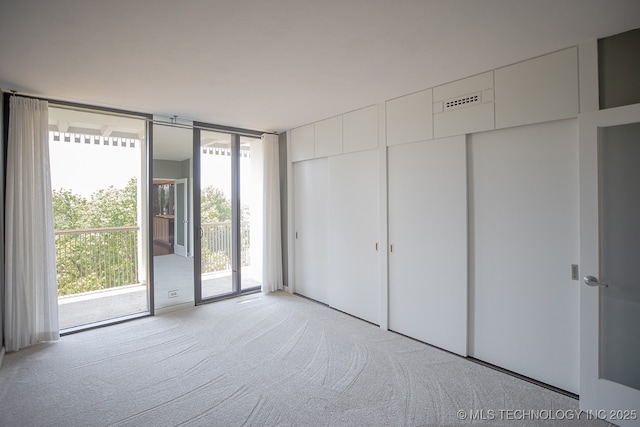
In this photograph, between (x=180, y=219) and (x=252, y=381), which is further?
(x=180, y=219)

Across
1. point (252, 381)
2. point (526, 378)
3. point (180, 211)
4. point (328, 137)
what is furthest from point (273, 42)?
point (526, 378)

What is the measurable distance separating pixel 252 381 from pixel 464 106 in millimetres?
2998

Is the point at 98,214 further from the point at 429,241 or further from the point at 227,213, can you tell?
the point at 429,241

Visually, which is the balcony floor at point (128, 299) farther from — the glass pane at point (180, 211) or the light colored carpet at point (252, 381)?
the light colored carpet at point (252, 381)

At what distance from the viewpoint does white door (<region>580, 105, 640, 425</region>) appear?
6.88ft

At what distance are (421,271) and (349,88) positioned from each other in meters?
1.98

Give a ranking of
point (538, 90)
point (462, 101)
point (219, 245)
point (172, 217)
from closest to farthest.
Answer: point (538, 90) → point (462, 101) → point (172, 217) → point (219, 245)

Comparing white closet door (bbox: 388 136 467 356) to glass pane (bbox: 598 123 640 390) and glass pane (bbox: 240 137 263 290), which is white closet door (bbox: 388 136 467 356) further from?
glass pane (bbox: 240 137 263 290)

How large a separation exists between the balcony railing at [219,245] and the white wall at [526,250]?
3.44 meters

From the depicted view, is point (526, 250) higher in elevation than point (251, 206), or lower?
lower

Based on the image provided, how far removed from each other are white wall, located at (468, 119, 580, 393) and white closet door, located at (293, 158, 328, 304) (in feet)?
6.87

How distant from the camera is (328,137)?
429 centimetres

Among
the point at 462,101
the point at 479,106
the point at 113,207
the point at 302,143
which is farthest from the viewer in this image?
the point at 113,207

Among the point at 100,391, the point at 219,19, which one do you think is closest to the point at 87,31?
the point at 219,19
